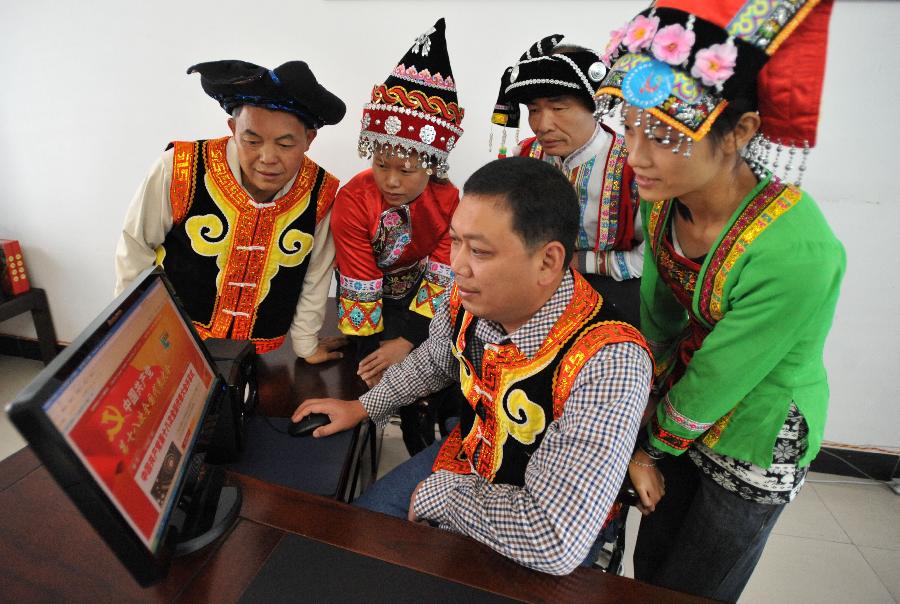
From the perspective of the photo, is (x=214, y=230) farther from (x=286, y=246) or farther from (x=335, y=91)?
(x=335, y=91)

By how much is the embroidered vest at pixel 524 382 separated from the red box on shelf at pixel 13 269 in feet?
8.78

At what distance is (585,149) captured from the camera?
5.11ft

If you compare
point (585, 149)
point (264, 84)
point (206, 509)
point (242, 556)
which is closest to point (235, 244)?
point (264, 84)

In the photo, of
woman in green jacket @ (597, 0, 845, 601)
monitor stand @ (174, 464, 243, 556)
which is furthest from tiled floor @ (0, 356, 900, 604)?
monitor stand @ (174, 464, 243, 556)

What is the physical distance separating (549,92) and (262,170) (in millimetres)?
863

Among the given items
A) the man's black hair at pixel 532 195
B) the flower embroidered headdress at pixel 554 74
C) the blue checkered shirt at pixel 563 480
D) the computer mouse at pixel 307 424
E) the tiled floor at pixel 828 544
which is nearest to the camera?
the blue checkered shirt at pixel 563 480

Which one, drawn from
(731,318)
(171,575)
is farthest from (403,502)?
(731,318)

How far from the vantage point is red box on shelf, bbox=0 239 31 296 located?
2541mm

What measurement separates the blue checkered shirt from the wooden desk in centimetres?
5

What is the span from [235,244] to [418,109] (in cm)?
71

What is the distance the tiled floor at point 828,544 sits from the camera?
190 cm

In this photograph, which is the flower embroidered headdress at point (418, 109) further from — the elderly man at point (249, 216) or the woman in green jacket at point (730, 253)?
the woman in green jacket at point (730, 253)

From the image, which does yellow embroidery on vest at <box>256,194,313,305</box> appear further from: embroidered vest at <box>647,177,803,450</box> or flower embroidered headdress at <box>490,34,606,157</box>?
embroidered vest at <box>647,177,803,450</box>

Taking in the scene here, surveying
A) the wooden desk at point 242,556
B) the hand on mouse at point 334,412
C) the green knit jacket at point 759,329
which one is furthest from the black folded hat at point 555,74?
the wooden desk at point 242,556
